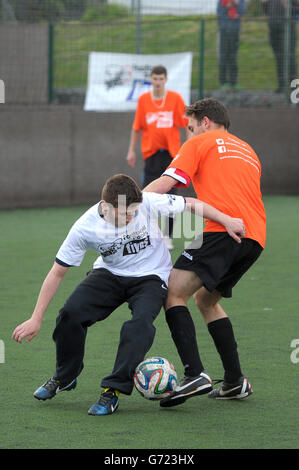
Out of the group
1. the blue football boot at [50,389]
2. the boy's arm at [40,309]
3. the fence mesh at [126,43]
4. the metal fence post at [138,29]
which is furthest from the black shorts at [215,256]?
the metal fence post at [138,29]

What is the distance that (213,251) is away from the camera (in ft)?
17.4

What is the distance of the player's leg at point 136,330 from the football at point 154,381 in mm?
140

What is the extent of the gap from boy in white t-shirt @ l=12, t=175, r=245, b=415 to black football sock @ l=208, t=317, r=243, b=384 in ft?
1.26

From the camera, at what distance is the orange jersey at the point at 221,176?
17.5 ft

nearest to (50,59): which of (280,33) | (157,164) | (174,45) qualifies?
(174,45)

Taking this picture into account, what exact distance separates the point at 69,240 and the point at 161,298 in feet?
2.02

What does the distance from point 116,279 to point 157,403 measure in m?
0.75

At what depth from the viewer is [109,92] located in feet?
52.4

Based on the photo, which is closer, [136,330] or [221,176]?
[136,330]

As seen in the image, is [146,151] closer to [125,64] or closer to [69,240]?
[125,64]

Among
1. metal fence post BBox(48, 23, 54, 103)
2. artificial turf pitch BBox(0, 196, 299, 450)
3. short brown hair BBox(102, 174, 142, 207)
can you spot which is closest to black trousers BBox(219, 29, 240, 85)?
metal fence post BBox(48, 23, 54, 103)

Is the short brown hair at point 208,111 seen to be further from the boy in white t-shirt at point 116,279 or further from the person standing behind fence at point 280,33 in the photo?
the person standing behind fence at point 280,33

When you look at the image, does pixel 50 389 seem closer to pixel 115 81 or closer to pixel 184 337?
pixel 184 337

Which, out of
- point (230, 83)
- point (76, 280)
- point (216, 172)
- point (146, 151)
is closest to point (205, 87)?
point (230, 83)
